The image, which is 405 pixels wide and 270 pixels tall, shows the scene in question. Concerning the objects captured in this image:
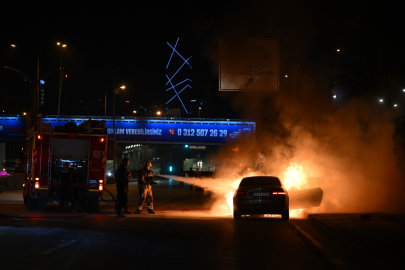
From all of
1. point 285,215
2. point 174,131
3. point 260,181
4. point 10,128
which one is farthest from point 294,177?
point 10,128

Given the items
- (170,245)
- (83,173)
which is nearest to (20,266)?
(170,245)

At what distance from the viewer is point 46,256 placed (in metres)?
7.89

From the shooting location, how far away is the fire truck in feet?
53.2

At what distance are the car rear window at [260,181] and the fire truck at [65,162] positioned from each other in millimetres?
4991

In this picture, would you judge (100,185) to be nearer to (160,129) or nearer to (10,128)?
(160,129)

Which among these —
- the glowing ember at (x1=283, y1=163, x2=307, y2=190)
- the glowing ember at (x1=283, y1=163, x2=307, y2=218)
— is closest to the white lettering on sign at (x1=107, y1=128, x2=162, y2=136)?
the glowing ember at (x1=283, y1=163, x2=307, y2=218)

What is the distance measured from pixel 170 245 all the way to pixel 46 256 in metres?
2.39

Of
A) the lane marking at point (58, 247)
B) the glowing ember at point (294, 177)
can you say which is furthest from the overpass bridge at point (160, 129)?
the lane marking at point (58, 247)

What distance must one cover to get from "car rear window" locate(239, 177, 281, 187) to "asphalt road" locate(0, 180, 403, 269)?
1.62 meters

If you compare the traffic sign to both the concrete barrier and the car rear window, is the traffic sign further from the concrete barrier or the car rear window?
the concrete barrier

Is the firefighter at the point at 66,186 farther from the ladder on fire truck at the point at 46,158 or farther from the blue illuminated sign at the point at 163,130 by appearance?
the blue illuminated sign at the point at 163,130

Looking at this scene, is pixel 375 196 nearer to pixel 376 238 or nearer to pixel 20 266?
pixel 376 238

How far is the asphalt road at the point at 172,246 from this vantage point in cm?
750

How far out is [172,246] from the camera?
9133mm
